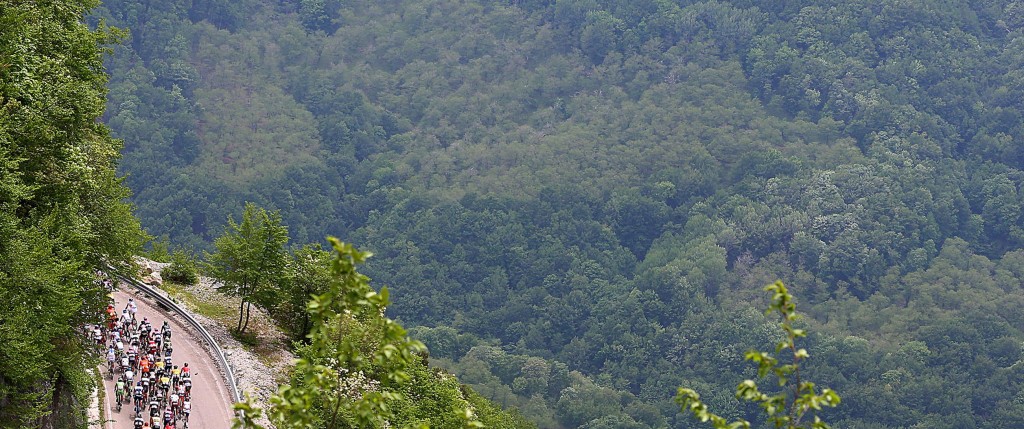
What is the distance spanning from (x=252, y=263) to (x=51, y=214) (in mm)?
16571

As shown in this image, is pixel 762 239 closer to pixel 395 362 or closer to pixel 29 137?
pixel 29 137

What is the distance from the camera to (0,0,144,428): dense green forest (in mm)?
35219

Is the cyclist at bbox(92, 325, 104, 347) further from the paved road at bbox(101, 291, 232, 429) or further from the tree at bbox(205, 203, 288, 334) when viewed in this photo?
the tree at bbox(205, 203, 288, 334)

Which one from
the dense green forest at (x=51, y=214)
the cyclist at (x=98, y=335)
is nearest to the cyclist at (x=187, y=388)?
the cyclist at (x=98, y=335)

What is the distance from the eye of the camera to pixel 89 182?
133 ft

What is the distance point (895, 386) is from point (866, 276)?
3486 centimetres

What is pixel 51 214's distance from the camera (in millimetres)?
39094

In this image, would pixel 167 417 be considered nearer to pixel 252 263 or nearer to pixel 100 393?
pixel 100 393

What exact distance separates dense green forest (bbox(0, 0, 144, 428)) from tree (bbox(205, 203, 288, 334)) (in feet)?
A: 29.0

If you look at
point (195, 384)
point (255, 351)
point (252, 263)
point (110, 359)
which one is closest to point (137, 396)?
point (110, 359)

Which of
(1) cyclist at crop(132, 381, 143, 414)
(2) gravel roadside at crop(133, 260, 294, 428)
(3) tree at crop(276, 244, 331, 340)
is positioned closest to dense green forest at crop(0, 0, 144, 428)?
(1) cyclist at crop(132, 381, 143, 414)

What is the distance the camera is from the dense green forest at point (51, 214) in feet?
116

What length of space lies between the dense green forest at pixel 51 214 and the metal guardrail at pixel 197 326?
3945 millimetres

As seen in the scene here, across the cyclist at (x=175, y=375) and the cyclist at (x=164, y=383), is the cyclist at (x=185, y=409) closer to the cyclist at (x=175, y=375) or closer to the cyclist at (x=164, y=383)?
the cyclist at (x=164, y=383)
